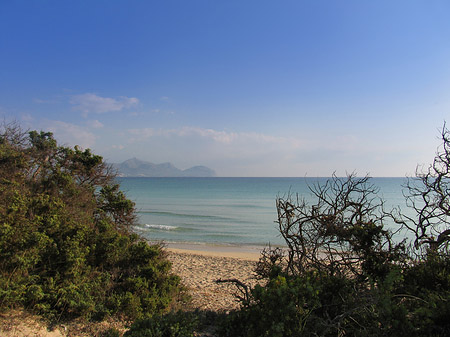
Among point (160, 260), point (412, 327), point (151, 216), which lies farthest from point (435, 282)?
point (151, 216)

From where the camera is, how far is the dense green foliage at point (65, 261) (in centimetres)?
491

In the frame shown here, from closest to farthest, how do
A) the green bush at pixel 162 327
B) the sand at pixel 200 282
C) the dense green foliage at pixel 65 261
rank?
1. the green bush at pixel 162 327
2. the sand at pixel 200 282
3. the dense green foliage at pixel 65 261

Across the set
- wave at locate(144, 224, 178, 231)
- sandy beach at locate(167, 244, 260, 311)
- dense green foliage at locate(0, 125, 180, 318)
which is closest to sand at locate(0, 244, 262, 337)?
sandy beach at locate(167, 244, 260, 311)

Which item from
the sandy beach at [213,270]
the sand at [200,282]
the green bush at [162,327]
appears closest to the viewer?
the green bush at [162,327]

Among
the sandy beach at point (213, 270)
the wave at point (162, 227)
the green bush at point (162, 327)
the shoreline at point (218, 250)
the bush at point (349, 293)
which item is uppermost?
the bush at point (349, 293)

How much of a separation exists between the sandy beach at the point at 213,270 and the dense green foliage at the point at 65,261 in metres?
1.74

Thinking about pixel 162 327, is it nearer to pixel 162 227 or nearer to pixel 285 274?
pixel 285 274

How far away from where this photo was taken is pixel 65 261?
18.1 ft

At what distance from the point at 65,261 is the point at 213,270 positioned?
8.56m

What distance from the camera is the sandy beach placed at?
8478 mm

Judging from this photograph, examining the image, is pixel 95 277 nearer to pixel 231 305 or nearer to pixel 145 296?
pixel 145 296

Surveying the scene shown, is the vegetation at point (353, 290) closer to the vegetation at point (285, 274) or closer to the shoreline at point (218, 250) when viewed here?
the vegetation at point (285, 274)

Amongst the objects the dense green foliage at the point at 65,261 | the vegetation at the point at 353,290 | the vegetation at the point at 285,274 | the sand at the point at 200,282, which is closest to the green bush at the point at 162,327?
the vegetation at the point at 285,274

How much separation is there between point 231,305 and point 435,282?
4973 millimetres
